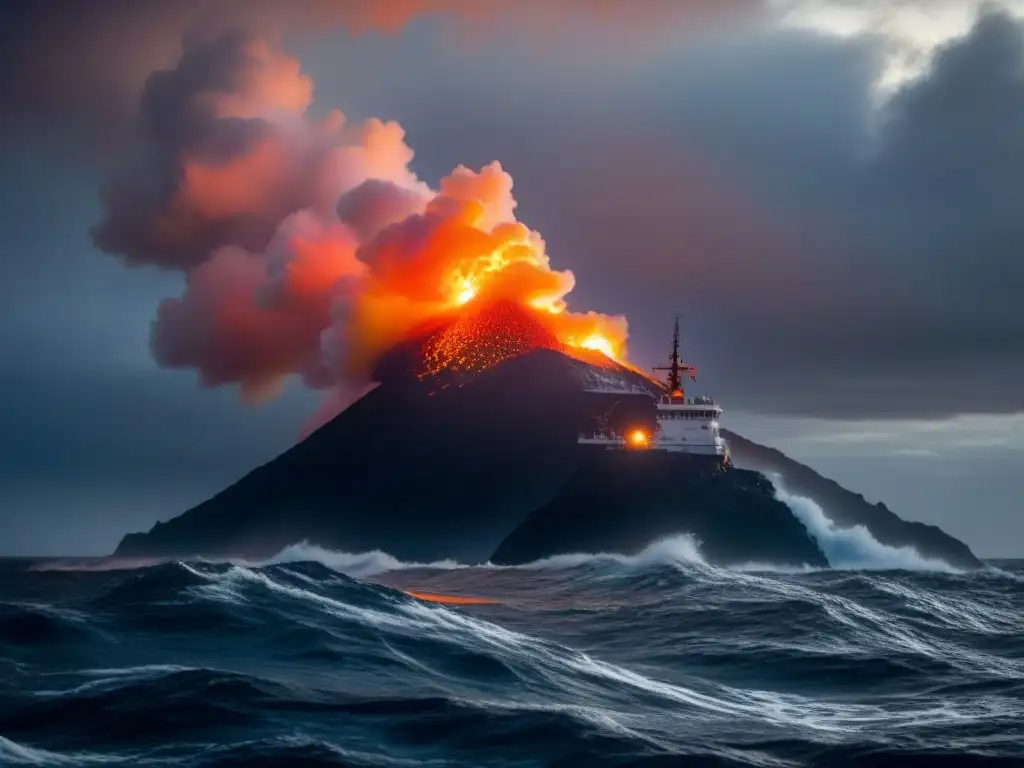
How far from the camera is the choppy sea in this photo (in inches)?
853

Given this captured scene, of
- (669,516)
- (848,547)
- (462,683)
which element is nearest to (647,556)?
(669,516)

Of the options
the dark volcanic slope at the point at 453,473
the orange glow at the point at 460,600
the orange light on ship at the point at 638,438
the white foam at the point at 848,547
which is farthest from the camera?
the dark volcanic slope at the point at 453,473

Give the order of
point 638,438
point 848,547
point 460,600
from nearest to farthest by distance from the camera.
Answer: point 460,600 → point 638,438 → point 848,547

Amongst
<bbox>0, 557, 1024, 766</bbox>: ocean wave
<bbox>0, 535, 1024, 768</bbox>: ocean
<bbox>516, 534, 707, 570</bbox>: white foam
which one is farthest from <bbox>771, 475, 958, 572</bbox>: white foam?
<bbox>0, 557, 1024, 766</bbox>: ocean wave

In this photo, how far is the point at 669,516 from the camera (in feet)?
381

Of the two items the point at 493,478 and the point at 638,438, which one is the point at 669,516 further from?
the point at 493,478

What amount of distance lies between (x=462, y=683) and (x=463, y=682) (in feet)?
0.57

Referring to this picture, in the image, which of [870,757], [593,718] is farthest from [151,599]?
[870,757]

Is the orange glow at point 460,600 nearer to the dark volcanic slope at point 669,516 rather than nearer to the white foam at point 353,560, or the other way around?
the dark volcanic slope at point 669,516

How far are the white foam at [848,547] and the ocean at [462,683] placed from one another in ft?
245

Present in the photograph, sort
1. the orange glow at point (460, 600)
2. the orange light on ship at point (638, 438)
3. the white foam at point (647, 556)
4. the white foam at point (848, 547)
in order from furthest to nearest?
1. the white foam at point (848, 547)
2. the orange light on ship at point (638, 438)
3. the white foam at point (647, 556)
4. the orange glow at point (460, 600)

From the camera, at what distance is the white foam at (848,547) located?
416 feet

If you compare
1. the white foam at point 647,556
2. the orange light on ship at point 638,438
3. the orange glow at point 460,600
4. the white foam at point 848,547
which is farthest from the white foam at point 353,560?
the orange glow at point 460,600

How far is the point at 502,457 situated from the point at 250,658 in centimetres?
15144
